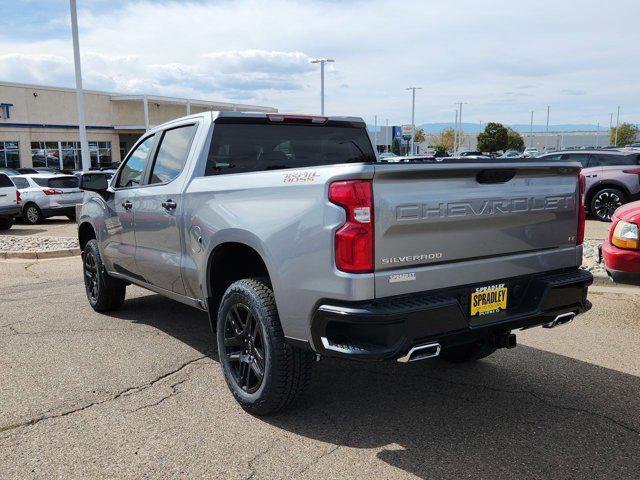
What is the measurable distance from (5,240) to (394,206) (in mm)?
12677

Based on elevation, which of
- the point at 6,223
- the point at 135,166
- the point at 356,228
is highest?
the point at 135,166

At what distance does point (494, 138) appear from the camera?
7788 cm

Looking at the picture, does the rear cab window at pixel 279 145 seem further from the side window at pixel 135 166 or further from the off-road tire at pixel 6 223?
the off-road tire at pixel 6 223

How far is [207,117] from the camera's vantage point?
4.63 m

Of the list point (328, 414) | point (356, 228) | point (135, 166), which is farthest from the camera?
point (135, 166)

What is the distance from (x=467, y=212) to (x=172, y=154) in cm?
267

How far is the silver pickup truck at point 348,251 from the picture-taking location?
308 centimetres

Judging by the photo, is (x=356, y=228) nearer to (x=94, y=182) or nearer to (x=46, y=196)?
(x=94, y=182)

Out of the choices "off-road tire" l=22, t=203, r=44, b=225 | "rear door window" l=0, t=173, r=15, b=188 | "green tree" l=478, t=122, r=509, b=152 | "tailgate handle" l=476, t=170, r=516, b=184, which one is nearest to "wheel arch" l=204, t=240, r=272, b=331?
"tailgate handle" l=476, t=170, r=516, b=184

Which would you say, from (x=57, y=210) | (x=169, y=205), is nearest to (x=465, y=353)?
(x=169, y=205)

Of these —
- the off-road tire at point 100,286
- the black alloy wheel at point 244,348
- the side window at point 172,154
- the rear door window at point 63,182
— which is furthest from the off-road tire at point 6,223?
the black alloy wheel at point 244,348

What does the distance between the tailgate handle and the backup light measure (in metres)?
2.37

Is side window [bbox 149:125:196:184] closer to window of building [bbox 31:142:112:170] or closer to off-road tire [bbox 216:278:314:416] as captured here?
off-road tire [bbox 216:278:314:416]

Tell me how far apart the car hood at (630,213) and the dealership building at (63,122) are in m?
40.6
